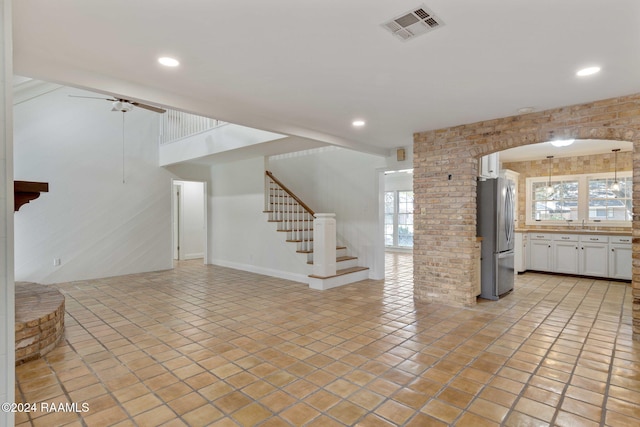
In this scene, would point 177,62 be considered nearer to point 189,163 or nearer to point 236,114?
point 236,114

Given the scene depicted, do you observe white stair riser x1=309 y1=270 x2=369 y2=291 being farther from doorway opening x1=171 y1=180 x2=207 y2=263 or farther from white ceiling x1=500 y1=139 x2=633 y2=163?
doorway opening x1=171 y1=180 x2=207 y2=263

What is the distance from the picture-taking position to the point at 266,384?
2615mm

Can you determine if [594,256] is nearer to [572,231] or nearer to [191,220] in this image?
[572,231]

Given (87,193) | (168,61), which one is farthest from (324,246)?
(87,193)

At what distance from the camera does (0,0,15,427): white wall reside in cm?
163

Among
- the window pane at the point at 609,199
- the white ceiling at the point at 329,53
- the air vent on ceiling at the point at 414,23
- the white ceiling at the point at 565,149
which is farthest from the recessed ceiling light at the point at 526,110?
the window pane at the point at 609,199

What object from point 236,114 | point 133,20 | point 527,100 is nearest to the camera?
point 133,20

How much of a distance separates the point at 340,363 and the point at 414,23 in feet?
8.84

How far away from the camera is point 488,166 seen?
231 inches

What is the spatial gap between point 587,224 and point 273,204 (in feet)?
22.3

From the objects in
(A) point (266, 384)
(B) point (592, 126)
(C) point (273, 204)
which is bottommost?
(A) point (266, 384)

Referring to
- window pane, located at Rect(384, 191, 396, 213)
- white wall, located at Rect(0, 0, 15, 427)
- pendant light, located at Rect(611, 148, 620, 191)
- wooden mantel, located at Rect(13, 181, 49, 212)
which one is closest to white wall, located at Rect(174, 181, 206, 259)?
window pane, located at Rect(384, 191, 396, 213)

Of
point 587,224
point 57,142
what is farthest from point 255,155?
point 587,224

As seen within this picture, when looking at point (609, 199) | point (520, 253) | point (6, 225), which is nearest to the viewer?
point (6, 225)
